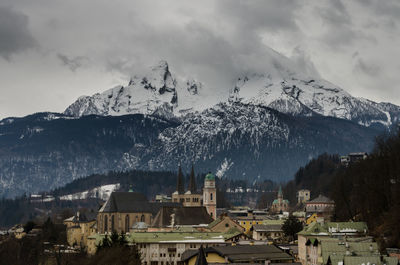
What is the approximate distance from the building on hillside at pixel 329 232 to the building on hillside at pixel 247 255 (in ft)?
8.77

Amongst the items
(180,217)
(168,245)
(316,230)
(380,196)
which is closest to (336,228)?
(316,230)

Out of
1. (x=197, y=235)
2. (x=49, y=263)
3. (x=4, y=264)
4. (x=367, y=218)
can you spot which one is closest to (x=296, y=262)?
(x=367, y=218)

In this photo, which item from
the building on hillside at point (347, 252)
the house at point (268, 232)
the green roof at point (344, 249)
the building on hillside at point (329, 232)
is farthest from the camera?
the house at point (268, 232)

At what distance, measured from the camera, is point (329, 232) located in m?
114

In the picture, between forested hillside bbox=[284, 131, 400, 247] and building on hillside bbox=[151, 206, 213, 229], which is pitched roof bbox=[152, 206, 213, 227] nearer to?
building on hillside bbox=[151, 206, 213, 229]

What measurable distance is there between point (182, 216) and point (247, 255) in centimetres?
6809

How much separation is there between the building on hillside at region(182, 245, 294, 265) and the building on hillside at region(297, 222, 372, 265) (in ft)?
8.77

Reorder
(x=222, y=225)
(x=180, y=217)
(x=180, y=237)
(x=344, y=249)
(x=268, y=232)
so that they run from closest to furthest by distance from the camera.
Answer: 1. (x=344, y=249)
2. (x=180, y=237)
3. (x=268, y=232)
4. (x=222, y=225)
5. (x=180, y=217)

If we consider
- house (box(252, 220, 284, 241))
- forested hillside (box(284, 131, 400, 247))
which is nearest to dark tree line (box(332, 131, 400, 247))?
forested hillside (box(284, 131, 400, 247))

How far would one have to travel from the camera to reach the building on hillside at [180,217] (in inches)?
7151

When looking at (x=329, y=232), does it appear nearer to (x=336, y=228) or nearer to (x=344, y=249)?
(x=336, y=228)

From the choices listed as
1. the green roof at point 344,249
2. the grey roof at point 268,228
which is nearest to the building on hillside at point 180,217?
the grey roof at point 268,228

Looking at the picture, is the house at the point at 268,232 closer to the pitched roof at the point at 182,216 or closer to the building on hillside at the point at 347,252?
the pitched roof at the point at 182,216

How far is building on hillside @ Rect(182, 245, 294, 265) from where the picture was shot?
372 ft
